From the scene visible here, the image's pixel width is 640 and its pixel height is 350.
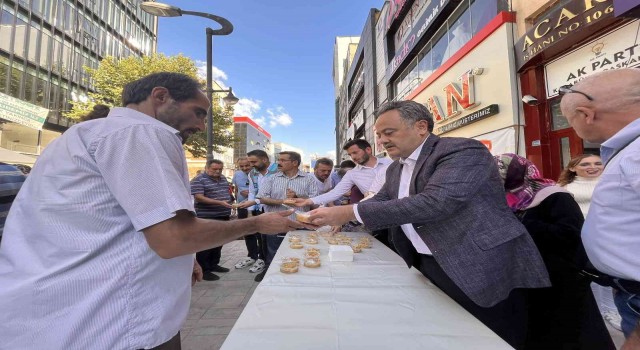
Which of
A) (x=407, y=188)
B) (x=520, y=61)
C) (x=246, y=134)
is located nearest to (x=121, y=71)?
(x=520, y=61)

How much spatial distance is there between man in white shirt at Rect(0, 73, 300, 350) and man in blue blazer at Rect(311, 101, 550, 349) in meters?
0.97

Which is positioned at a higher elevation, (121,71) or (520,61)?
(121,71)

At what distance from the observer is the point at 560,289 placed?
1996 mm

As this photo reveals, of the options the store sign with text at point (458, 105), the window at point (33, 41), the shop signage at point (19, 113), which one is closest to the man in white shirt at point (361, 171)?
the store sign with text at point (458, 105)

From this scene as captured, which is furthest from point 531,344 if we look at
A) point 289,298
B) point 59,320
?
point 59,320

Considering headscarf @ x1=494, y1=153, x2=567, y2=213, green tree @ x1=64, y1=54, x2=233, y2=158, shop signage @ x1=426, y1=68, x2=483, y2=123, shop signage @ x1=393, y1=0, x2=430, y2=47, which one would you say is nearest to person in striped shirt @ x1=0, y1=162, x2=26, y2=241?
headscarf @ x1=494, y1=153, x2=567, y2=213

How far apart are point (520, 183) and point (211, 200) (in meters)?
4.53

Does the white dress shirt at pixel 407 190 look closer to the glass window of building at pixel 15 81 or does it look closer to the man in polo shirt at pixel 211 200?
the man in polo shirt at pixel 211 200

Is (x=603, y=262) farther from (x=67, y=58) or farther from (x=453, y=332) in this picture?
(x=67, y=58)

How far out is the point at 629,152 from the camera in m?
1.01

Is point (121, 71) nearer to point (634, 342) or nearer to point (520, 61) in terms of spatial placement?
point (520, 61)

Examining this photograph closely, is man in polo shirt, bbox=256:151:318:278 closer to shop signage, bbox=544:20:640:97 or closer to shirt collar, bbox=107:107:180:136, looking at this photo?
shirt collar, bbox=107:107:180:136

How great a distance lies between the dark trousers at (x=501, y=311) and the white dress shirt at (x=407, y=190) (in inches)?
5.0

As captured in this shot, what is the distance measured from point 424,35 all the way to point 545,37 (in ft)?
19.2
